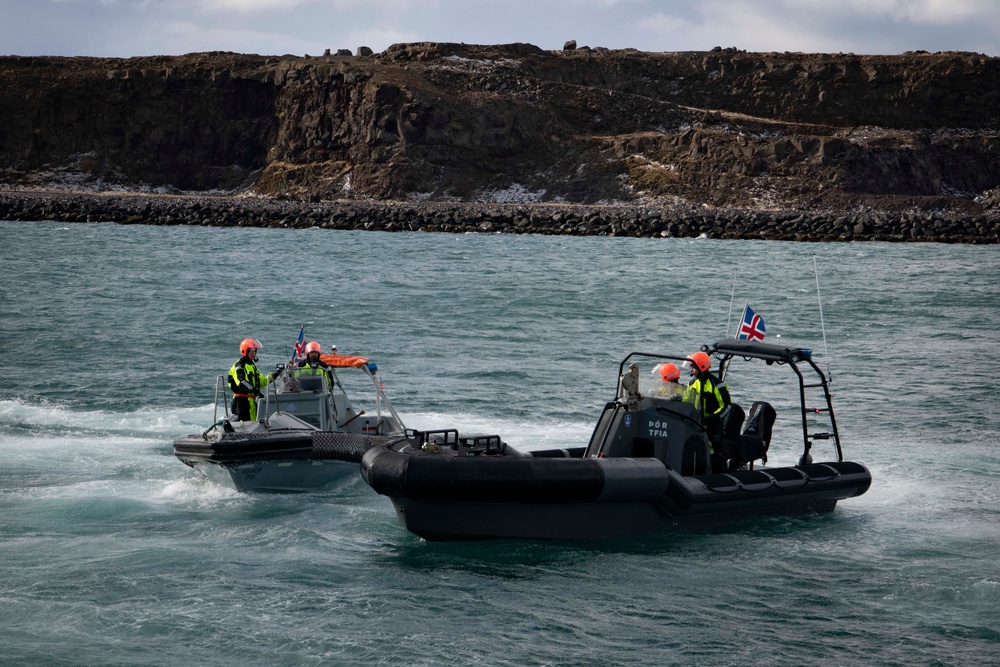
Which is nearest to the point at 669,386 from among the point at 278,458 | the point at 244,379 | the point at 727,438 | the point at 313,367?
the point at 727,438

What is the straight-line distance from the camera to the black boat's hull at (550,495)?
10359 millimetres

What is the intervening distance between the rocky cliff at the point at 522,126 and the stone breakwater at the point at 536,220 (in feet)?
43.3

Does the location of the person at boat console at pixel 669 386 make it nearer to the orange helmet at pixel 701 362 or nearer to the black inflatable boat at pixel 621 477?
the black inflatable boat at pixel 621 477

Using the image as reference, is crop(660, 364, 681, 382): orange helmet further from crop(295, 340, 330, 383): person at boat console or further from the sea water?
crop(295, 340, 330, 383): person at boat console

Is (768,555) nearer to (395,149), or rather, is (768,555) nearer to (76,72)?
(395,149)

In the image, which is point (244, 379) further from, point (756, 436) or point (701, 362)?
point (756, 436)

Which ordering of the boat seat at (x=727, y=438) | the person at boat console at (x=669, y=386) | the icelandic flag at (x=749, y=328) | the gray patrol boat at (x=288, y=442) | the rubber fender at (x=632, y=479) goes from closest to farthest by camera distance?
the rubber fender at (x=632, y=479) < the person at boat console at (x=669, y=386) < the boat seat at (x=727, y=438) < the gray patrol boat at (x=288, y=442) < the icelandic flag at (x=749, y=328)

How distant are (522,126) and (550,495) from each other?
3167 inches

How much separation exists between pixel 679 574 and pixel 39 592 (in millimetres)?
5275

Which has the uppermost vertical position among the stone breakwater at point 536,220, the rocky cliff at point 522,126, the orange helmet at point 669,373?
the rocky cliff at point 522,126

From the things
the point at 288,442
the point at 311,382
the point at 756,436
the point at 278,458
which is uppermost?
the point at 311,382

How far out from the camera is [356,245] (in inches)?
1957

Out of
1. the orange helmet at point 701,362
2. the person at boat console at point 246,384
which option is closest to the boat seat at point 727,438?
the orange helmet at point 701,362

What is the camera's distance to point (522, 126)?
89.4 metres
